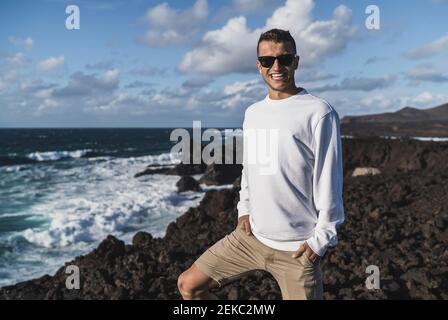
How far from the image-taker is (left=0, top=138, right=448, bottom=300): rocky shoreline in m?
5.57

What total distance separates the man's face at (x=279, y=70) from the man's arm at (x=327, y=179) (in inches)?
15.3

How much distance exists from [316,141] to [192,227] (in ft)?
24.8

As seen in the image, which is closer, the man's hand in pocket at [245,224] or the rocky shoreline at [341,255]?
the man's hand in pocket at [245,224]

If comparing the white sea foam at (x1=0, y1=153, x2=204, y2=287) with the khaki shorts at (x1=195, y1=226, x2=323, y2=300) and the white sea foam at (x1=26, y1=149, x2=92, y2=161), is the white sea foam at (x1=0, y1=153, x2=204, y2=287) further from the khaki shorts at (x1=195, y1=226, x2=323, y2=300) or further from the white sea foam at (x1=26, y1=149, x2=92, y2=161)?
the white sea foam at (x1=26, y1=149, x2=92, y2=161)

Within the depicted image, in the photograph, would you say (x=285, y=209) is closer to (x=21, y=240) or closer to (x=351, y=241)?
(x=351, y=241)

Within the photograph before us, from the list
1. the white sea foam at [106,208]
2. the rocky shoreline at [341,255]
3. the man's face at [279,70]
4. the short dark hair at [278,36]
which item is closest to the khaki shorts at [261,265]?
the man's face at [279,70]

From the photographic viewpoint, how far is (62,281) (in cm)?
711

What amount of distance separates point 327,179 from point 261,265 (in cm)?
74

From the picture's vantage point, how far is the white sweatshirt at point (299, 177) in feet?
8.01

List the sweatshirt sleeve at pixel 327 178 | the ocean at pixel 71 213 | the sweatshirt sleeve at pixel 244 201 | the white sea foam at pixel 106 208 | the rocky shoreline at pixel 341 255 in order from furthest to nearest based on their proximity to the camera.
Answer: the white sea foam at pixel 106 208, the ocean at pixel 71 213, the rocky shoreline at pixel 341 255, the sweatshirt sleeve at pixel 244 201, the sweatshirt sleeve at pixel 327 178

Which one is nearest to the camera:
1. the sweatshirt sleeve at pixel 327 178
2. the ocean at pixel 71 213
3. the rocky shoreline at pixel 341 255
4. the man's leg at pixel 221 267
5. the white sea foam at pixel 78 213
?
the sweatshirt sleeve at pixel 327 178

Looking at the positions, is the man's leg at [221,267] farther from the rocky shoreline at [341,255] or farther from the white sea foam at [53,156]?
the white sea foam at [53,156]

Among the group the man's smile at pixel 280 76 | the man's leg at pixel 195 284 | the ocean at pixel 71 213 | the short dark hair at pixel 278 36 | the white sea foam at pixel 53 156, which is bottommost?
the ocean at pixel 71 213
